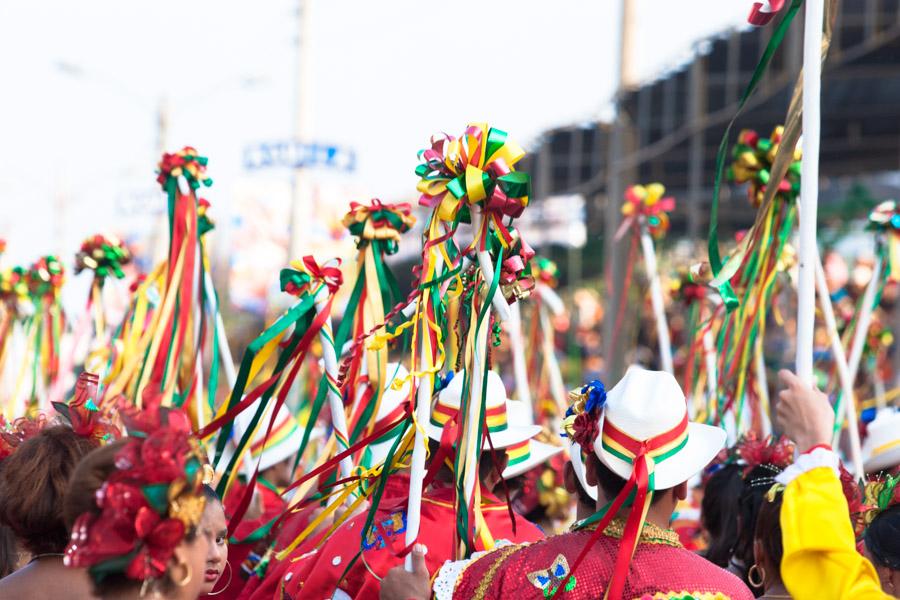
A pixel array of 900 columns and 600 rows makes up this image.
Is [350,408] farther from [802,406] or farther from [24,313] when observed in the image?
[24,313]

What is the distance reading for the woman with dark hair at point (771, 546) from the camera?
3.68 m

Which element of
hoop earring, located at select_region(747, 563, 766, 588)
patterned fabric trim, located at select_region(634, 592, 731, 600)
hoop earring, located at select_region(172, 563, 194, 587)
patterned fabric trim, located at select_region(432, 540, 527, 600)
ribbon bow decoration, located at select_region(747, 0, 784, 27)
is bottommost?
hoop earring, located at select_region(747, 563, 766, 588)

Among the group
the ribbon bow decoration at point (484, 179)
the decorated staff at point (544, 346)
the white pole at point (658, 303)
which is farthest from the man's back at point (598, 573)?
the decorated staff at point (544, 346)

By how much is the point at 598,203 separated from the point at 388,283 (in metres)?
11.5

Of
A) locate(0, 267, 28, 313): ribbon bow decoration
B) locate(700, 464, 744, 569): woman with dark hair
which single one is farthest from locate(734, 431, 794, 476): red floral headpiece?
locate(0, 267, 28, 313): ribbon bow decoration

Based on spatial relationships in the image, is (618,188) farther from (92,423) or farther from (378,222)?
(92,423)

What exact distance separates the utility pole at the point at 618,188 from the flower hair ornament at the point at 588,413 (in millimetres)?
5889

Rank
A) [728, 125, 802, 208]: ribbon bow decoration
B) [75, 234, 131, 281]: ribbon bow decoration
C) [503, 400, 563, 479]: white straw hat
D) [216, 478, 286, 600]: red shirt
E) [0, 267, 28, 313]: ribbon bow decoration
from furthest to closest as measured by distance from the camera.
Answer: [0, 267, 28, 313]: ribbon bow decoration
[75, 234, 131, 281]: ribbon bow decoration
[728, 125, 802, 208]: ribbon bow decoration
[216, 478, 286, 600]: red shirt
[503, 400, 563, 479]: white straw hat

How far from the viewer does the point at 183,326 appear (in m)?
6.23

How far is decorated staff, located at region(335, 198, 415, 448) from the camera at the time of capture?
527 centimetres

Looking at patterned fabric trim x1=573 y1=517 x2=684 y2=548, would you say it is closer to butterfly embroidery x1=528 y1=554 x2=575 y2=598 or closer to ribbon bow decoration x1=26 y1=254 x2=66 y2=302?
butterfly embroidery x1=528 y1=554 x2=575 y2=598

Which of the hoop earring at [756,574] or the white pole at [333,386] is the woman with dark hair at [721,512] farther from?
the white pole at [333,386]

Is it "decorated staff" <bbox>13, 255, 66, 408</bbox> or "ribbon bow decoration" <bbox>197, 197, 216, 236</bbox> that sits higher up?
"ribbon bow decoration" <bbox>197, 197, 216, 236</bbox>

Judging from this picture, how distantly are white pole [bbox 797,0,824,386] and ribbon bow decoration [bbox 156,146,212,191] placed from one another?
11.7 feet
